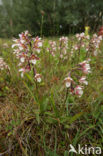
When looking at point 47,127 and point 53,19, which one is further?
point 53,19

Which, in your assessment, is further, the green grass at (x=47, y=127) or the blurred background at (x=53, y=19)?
the blurred background at (x=53, y=19)

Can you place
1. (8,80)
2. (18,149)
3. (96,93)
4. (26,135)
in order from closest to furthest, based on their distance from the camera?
1. (18,149)
2. (26,135)
3. (96,93)
4. (8,80)

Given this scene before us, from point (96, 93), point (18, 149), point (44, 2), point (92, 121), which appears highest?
point (44, 2)

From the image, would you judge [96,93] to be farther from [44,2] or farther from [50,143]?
[44,2]

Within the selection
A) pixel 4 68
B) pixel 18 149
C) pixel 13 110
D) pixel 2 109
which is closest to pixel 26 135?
pixel 18 149

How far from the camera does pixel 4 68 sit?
7.86 ft

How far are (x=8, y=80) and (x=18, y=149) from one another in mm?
1347

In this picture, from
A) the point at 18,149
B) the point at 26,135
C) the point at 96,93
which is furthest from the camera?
the point at 96,93

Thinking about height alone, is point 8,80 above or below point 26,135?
above

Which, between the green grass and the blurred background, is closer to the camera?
the green grass

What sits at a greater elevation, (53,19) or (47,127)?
(53,19)

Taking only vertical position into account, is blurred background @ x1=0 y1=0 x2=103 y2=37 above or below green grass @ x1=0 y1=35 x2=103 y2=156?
above

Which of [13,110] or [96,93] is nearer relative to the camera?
[13,110]

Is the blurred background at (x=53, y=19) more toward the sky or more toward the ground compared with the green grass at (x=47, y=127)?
more toward the sky
